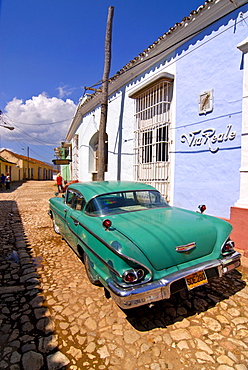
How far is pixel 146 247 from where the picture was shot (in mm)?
2080

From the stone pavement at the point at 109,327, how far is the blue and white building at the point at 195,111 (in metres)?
2.22

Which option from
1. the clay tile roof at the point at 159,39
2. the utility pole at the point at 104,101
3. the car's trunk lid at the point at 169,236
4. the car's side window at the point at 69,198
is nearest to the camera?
the car's trunk lid at the point at 169,236

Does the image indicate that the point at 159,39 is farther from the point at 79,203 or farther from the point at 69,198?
the point at 79,203

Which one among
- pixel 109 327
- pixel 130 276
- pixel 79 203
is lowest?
pixel 109 327

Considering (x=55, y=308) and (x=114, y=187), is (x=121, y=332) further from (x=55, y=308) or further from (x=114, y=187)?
(x=114, y=187)

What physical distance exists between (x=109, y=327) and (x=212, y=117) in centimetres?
437

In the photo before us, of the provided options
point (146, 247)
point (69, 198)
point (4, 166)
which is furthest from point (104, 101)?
point (4, 166)

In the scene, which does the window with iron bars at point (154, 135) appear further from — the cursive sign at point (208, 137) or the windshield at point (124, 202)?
the windshield at point (124, 202)

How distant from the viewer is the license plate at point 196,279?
7.02 feet

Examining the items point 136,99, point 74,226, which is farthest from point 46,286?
point 136,99

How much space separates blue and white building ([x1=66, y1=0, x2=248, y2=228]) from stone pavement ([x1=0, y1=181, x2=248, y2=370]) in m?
2.22

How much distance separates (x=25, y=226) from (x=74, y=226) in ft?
10.8

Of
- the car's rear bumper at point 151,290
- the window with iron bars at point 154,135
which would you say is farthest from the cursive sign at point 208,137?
the car's rear bumper at point 151,290

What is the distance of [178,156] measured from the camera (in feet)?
18.4
